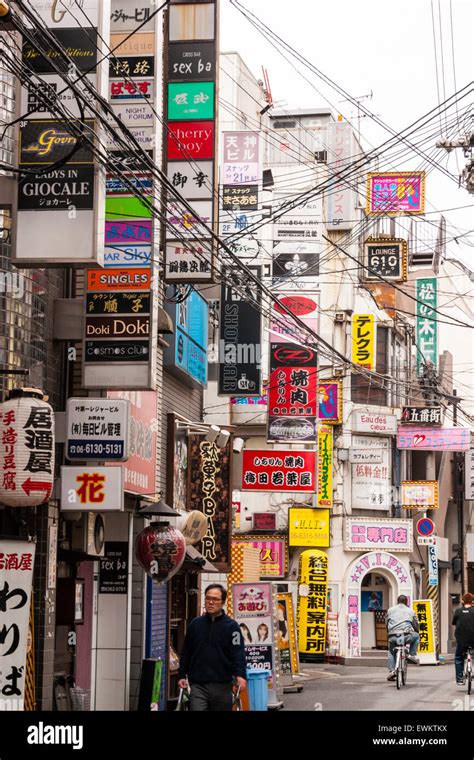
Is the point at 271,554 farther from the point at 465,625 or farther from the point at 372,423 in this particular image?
the point at 465,625

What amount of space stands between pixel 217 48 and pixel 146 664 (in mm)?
9686

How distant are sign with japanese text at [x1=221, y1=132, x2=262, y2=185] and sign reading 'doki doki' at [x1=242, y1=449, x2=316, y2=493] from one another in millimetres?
6532

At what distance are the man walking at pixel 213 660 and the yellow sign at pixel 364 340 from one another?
107ft

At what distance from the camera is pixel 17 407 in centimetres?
1360

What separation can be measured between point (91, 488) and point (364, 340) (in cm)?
3014

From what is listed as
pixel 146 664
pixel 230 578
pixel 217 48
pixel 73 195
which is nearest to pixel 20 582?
pixel 73 195

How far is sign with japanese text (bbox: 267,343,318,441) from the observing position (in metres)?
30.4

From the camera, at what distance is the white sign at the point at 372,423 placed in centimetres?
4616

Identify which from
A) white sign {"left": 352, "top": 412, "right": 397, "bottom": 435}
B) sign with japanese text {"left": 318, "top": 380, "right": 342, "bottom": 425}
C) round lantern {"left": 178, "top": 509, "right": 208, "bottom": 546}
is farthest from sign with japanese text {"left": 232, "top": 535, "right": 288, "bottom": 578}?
round lantern {"left": 178, "top": 509, "right": 208, "bottom": 546}

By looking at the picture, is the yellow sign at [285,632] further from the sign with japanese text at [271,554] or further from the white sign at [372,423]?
the white sign at [372,423]

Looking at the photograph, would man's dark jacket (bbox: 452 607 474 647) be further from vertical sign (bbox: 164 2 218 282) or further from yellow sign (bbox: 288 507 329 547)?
yellow sign (bbox: 288 507 329 547)

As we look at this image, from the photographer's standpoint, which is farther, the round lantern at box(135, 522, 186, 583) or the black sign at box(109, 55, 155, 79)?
the round lantern at box(135, 522, 186, 583)

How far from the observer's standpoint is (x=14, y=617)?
13.5 meters

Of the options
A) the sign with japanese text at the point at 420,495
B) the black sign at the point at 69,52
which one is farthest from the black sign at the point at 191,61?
the sign with japanese text at the point at 420,495
